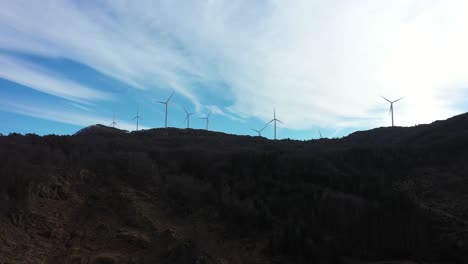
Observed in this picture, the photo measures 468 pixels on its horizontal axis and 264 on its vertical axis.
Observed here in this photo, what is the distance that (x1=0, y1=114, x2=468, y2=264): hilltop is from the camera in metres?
12.3

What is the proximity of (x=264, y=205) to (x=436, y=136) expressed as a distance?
18880 mm

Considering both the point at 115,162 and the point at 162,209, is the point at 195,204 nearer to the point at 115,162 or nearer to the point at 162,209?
the point at 162,209

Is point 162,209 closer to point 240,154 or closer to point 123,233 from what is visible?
point 123,233

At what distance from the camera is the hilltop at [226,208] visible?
12273mm

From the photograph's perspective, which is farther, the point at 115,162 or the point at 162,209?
the point at 115,162

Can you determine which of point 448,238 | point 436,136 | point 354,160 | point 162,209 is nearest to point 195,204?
point 162,209

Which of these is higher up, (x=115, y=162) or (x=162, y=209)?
(x=115, y=162)

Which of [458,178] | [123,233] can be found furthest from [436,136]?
[123,233]

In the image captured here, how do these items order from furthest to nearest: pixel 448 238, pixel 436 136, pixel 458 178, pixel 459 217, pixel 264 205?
pixel 436 136 → pixel 458 178 → pixel 264 205 → pixel 459 217 → pixel 448 238

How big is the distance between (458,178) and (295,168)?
721 cm

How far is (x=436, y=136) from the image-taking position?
29.5m

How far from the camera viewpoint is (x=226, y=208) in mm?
16141

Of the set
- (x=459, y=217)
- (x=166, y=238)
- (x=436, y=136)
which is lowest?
(x=166, y=238)

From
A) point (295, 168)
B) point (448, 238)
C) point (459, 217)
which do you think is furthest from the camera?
point (295, 168)
